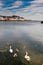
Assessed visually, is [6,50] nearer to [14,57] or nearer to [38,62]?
[14,57]

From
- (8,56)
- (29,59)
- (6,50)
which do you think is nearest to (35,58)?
(29,59)

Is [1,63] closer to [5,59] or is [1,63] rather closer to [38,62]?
[5,59]

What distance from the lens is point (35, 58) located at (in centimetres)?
1906

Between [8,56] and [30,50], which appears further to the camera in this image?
[30,50]

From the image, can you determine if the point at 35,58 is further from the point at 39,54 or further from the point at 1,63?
the point at 1,63

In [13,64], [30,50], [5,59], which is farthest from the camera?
[30,50]

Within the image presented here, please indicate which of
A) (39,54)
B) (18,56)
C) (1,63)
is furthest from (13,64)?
(39,54)

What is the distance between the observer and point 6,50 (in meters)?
21.7

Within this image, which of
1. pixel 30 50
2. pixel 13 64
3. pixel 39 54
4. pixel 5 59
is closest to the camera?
pixel 13 64

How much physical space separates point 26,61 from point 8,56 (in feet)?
7.55

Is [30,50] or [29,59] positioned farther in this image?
[30,50]

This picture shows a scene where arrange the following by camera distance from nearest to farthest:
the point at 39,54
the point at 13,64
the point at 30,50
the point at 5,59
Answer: the point at 13,64 → the point at 5,59 → the point at 39,54 → the point at 30,50

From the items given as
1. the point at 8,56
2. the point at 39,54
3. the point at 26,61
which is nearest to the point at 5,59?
the point at 8,56

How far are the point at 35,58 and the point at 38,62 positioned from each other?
4.30 feet
